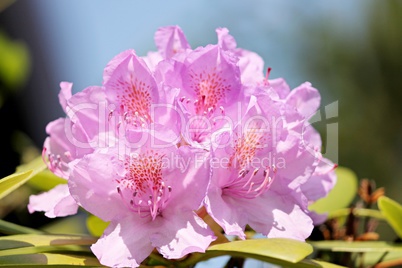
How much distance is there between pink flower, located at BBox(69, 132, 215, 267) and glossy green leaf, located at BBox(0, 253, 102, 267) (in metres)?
0.04

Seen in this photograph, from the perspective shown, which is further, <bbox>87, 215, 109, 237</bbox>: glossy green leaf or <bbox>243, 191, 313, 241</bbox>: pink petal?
<bbox>87, 215, 109, 237</bbox>: glossy green leaf

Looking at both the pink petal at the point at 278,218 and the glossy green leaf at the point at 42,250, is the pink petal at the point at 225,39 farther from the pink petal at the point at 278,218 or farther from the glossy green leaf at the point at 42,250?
the glossy green leaf at the point at 42,250

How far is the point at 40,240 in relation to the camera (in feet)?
2.77

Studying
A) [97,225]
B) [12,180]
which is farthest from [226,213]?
[97,225]

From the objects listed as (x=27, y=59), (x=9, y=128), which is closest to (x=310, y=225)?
(x=27, y=59)

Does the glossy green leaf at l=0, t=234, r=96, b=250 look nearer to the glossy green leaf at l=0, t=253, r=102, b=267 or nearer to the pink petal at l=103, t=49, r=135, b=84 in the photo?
the glossy green leaf at l=0, t=253, r=102, b=267

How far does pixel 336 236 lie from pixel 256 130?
1.23 feet

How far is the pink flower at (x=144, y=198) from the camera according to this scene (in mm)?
767

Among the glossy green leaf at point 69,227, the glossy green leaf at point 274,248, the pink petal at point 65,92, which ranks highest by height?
the pink petal at point 65,92

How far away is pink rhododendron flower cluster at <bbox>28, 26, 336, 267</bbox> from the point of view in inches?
30.6

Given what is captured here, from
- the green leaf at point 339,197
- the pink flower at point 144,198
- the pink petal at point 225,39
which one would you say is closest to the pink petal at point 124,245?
the pink flower at point 144,198

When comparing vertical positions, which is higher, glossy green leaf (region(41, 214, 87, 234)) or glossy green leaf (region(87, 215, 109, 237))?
glossy green leaf (region(87, 215, 109, 237))

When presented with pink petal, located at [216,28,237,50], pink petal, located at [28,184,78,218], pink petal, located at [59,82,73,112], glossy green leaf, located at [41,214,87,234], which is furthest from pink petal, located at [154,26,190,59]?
glossy green leaf, located at [41,214,87,234]

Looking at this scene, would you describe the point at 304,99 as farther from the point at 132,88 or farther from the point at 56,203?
the point at 56,203
